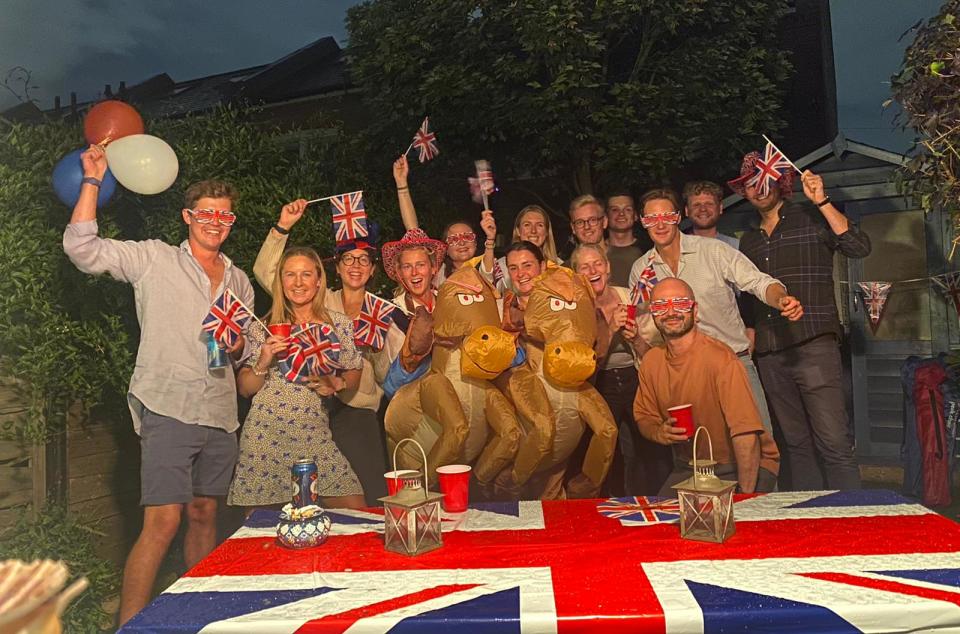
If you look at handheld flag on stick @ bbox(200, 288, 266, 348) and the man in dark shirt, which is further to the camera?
the man in dark shirt

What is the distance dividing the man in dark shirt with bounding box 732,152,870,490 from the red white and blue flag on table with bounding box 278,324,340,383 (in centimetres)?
214

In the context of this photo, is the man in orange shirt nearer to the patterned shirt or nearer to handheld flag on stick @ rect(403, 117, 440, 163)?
the patterned shirt

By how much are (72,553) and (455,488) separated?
2.06 metres

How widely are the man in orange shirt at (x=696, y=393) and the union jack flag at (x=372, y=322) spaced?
1.20 metres

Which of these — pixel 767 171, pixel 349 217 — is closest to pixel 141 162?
pixel 349 217

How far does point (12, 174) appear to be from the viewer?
3.43m

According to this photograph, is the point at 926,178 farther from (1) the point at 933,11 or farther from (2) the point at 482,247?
(2) the point at 482,247

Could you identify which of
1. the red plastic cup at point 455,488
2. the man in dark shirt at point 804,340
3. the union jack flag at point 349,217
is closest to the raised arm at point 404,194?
the union jack flag at point 349,217

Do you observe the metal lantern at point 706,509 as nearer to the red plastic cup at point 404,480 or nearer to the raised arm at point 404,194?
the red plastic cup at point 404,480

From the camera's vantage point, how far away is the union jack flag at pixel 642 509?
238 cm

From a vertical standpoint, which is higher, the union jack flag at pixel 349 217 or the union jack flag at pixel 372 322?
the union jack flag at pixel 349 217

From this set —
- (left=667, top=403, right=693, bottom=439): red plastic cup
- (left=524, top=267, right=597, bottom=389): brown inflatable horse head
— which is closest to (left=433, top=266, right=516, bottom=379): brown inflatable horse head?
(left=524, top=267, right=597, bottom=389): brown inflatable horse head

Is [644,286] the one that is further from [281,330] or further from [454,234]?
[281,330]

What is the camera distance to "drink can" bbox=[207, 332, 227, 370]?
3.39 meters
